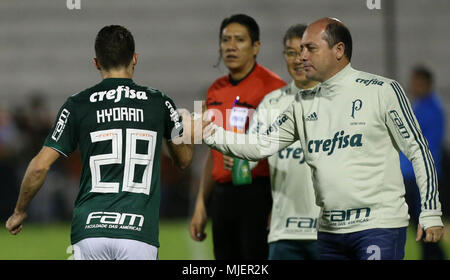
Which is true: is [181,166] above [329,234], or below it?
above

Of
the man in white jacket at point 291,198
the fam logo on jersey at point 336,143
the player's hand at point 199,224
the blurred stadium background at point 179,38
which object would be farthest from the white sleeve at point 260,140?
the blurred stadium background at point 179,38

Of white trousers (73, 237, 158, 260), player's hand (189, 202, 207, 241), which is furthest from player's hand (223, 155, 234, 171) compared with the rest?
white trousers (73, 237, 158, 260)

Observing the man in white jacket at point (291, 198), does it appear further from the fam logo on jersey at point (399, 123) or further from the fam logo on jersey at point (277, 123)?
the fam logo on jersey at point (399, 123)

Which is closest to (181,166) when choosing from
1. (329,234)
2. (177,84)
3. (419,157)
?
(329,234)

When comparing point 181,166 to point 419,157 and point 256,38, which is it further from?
point 256,38

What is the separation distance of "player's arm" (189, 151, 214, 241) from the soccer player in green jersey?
6.90ft

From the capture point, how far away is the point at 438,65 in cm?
1891

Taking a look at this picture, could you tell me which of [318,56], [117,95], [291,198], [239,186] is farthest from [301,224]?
[117,95]

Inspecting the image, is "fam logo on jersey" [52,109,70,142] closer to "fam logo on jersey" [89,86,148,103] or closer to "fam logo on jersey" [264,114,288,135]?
"fam logo on jersey" [89,86,148,103]

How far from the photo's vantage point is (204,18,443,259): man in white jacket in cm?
493

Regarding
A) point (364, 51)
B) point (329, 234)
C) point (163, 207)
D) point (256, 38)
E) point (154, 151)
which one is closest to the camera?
point (154, 151)

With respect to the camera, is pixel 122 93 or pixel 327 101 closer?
pixel 122 93

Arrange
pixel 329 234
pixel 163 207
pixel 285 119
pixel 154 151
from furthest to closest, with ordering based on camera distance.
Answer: pixel 163 207
pixel 285 119
pixel 329 234
pixel 154 151
